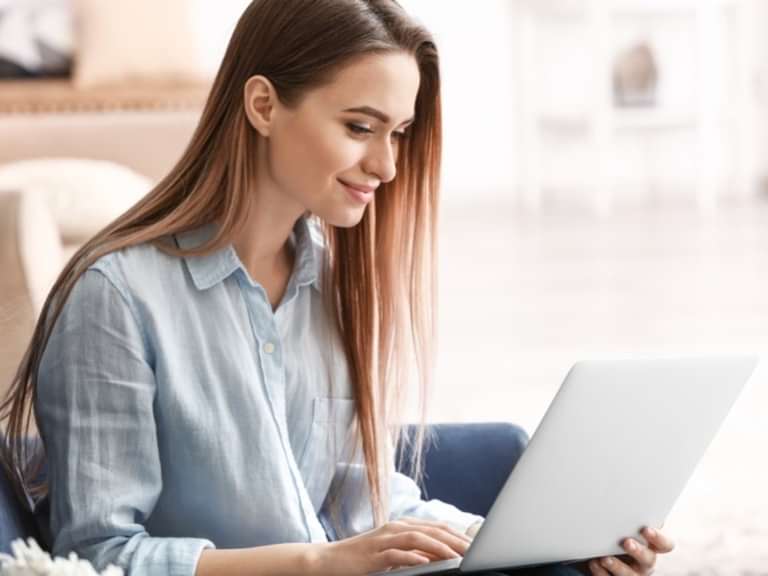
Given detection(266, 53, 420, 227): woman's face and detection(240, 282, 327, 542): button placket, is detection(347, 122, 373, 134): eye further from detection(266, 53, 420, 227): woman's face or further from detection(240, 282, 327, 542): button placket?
detection(240, 282, 327, 542): button placket

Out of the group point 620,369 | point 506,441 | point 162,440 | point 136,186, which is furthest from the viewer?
point 136,186

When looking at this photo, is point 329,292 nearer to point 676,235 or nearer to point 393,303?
point 393,303

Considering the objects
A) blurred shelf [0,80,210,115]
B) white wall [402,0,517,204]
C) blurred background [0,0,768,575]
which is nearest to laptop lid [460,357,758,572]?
blurred background [0,0,768,575]

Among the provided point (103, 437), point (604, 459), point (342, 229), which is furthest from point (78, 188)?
point (604, 459)

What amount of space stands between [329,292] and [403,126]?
19 centimetres

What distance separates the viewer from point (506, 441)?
5.82ft

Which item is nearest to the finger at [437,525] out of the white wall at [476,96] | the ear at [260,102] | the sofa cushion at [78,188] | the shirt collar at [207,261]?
the shirt collar at [207,261]

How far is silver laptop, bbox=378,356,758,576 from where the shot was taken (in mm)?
1199

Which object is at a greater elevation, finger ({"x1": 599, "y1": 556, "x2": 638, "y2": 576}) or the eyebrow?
the eyebrow

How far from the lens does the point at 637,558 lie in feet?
4.41

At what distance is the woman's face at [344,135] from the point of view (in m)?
1.37

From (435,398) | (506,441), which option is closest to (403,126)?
(506,441)

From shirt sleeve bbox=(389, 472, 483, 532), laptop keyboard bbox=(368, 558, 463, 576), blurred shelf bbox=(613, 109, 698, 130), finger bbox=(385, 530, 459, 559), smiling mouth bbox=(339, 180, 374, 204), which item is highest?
blurred shelf bbox=(613, 109, 698, 130)

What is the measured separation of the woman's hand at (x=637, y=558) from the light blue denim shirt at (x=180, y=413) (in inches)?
9.9
